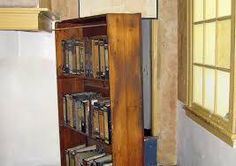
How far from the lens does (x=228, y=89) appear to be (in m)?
2.39

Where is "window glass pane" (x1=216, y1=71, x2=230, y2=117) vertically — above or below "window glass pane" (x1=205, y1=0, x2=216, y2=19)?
below

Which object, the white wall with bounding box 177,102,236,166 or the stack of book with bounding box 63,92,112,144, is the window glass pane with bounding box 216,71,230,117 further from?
the stack of book with bounding box 63,92,112,144

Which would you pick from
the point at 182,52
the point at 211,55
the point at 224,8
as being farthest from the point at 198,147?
the point at 224,8

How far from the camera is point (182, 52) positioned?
3.38 metres

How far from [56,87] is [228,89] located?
156 cm

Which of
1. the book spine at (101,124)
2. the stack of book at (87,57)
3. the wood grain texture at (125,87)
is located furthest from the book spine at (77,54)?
the wood grain texture at (125,87)

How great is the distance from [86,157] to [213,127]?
1230mm

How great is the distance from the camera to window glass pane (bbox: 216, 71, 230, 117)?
2.42m

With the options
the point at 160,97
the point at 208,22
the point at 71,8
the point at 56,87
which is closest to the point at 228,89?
the point at 208,22

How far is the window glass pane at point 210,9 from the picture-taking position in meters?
2.60

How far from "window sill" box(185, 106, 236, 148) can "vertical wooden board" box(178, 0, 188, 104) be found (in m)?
0.22

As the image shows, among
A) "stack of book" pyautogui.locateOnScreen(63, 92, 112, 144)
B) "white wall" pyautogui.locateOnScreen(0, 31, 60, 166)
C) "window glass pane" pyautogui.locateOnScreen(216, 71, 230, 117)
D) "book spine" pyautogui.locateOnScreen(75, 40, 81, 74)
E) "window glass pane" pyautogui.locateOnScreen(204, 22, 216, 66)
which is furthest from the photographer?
"book spine" pyautogui.locateOnScreen(75, 40, 81, 74)

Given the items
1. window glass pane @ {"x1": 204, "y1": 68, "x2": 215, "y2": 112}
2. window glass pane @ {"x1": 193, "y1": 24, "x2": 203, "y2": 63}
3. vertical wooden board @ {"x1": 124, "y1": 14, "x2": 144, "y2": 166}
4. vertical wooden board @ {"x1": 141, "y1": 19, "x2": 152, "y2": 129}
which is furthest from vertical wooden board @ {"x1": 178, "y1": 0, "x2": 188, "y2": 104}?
vertical wooden board @ {"x1": 124, "y1": 14, "x2": 144, "y2": 166}

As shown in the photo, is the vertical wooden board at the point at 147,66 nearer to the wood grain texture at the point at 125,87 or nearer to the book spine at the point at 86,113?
the book spine at the point at 86,113
